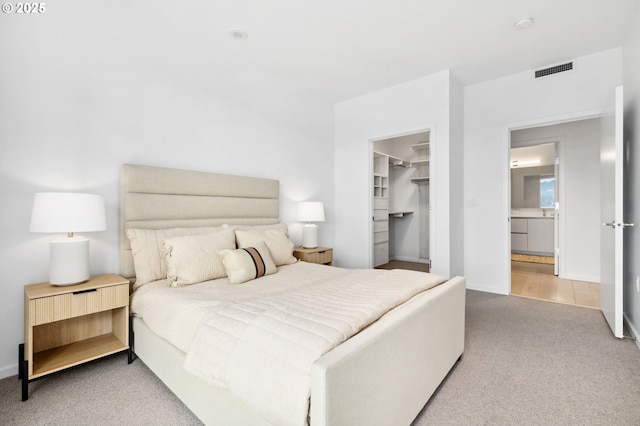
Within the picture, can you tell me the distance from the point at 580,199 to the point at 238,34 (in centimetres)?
516

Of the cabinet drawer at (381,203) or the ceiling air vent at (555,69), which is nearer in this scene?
the ceiling air vent at (555,69)

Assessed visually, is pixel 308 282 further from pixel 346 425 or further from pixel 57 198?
pixel 57 198

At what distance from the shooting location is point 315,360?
104 cm

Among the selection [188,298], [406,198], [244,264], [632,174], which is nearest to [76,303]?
[188,298]

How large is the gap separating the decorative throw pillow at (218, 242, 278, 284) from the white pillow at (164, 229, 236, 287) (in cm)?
8

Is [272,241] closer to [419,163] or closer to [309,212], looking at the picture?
[309,212]

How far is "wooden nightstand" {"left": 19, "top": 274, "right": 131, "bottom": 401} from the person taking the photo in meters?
1.74

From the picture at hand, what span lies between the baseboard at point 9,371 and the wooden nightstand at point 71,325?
118 millimetres

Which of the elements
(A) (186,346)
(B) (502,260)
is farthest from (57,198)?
(B) (502,260)

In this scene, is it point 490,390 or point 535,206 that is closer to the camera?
point 490,390

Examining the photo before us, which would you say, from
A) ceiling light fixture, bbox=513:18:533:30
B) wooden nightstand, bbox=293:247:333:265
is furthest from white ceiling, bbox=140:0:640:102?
wooden nightstand, bbox=293:247:333:265

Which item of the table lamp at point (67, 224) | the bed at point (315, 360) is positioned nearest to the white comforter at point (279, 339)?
the bed at point (315, 360)

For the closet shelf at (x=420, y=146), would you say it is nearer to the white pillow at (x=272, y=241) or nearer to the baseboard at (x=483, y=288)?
the baseboard at (x=483, y=288)

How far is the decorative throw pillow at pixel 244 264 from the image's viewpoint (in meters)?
2.29
